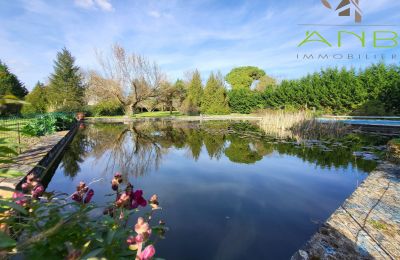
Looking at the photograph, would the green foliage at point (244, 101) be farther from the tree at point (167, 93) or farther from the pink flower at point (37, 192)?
the pink flower at point (37, 192)

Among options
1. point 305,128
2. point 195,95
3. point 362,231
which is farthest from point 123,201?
point 195,95

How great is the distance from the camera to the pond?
2.74m

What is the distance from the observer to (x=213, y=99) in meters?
27.3

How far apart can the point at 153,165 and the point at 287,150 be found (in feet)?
13.9

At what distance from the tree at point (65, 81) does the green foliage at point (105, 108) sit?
3105mm

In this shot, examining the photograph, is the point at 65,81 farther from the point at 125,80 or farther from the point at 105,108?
the point at 125,80

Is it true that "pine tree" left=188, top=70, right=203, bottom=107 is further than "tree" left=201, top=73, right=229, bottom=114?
Yes

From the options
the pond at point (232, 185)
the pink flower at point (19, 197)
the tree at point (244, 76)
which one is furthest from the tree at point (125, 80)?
the pink flower at point (19, 197)

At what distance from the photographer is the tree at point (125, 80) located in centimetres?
2308

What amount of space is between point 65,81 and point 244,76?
26769 millimetres

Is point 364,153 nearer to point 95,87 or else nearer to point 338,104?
point 338,104

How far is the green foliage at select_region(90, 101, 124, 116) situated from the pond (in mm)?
18266

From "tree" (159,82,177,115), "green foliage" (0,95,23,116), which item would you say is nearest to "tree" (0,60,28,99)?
"green foliage" (0,95,23,116)

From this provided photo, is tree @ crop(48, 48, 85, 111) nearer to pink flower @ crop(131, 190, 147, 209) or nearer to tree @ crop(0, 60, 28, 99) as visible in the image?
tree @ crop(0, 60, 28, 99)
